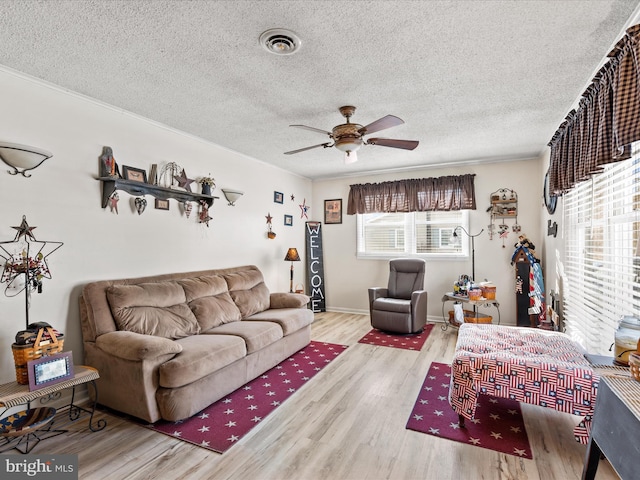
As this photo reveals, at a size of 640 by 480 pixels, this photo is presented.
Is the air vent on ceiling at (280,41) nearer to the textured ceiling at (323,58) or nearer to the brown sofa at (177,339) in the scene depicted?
the textured ceiling at (323,58)

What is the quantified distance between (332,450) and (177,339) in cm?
164

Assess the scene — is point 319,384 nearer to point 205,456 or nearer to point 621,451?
point 205,456

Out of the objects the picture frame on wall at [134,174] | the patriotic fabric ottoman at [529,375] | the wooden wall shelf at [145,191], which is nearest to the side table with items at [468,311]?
the patriotic fabric ottoman at [529,375]

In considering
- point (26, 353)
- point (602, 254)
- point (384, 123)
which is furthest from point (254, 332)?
point (602, 254)

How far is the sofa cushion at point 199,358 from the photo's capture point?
91.0 inches

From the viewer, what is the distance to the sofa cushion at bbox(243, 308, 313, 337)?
141 inches

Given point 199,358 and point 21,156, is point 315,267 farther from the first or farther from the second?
point 21,156

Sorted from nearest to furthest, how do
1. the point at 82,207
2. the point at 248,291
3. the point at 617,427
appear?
the point at 617,427 < the point at 82,207 < the point at 248,291

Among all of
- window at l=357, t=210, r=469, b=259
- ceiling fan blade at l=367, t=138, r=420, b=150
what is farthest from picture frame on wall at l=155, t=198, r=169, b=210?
window at l=357, t=210, r=469, b=259

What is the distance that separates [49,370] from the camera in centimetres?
212

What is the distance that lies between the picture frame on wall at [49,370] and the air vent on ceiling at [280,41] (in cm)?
238

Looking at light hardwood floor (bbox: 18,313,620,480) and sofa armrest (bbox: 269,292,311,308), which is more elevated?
sofa armrest (bbox: 269,292,311,308)

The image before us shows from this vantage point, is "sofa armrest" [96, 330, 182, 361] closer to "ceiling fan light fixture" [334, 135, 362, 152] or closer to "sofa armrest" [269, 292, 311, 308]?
"sofa armrest" [269, 292, 311, 308]

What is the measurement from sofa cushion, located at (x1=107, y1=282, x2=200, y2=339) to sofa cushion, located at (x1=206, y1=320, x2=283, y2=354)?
0.94ft
